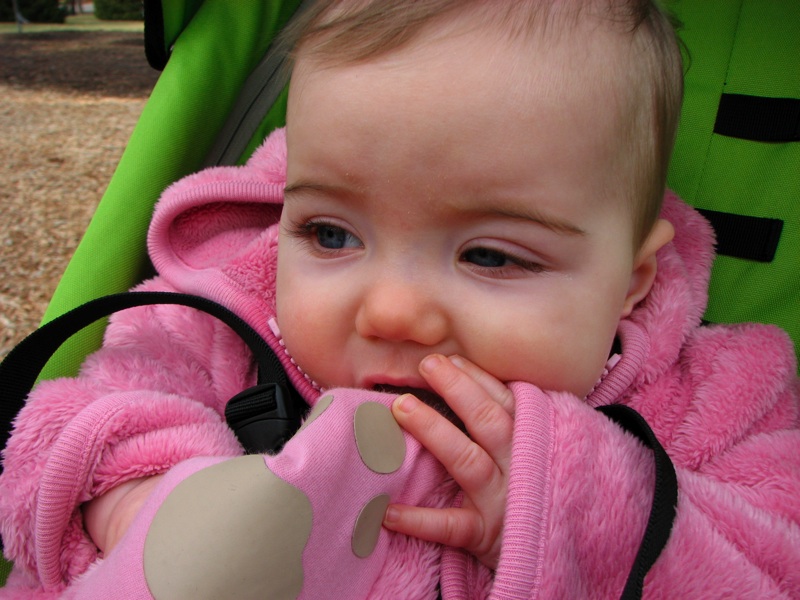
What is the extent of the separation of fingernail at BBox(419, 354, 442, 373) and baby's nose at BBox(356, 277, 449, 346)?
0.02 meters

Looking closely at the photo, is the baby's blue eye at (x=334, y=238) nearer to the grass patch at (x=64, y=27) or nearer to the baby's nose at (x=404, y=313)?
the baby's nose at (x=404, y=313)

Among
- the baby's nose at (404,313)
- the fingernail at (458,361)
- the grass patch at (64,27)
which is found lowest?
the grass patch at (64,27)

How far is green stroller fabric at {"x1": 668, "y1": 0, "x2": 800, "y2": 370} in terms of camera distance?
43.4 inches

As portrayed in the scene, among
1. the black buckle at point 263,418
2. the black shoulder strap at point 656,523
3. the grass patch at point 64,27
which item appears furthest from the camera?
the grass patch at point 64,27

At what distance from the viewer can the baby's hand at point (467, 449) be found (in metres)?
0.76

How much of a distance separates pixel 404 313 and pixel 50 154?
9.28 feet

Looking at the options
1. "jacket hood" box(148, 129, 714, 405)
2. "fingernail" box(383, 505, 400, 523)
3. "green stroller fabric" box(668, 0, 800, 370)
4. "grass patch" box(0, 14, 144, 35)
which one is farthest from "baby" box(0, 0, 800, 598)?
"grass patch" box(0, 14, 144, 35)

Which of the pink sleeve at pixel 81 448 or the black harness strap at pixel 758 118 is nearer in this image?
the pink sleeve at pixel 81 448

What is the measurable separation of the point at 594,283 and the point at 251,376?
0.54m

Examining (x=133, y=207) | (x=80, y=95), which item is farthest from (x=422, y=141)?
(x=80, y=95)

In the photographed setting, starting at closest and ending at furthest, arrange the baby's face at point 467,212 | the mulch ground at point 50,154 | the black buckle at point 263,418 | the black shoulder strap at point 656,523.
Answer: the black shoulder strap at point 656,523
the baby's face at point 467,212
the black buckle at point 263,418
the mulch ground at point 50,154

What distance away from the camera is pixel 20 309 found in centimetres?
197

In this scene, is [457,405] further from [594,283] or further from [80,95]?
[80,95]

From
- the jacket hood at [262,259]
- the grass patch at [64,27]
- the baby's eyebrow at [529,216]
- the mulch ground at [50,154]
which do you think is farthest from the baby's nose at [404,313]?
the grass patch at [64,27]
